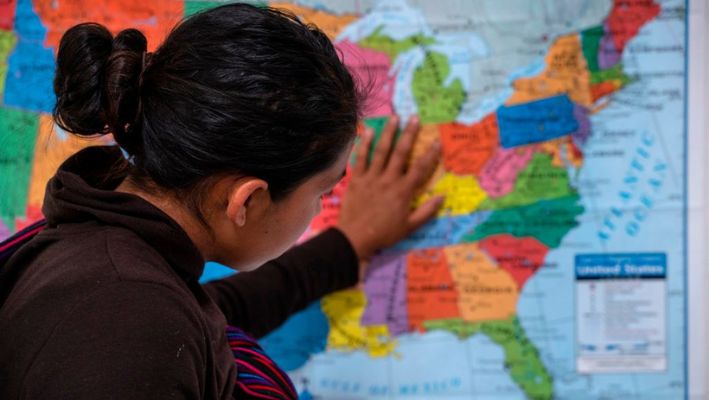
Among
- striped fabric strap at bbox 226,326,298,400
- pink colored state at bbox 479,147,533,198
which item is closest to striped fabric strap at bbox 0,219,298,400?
striped fabric strap at bbox 226,326,298,400

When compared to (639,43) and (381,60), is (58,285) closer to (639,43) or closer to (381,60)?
(381,60)

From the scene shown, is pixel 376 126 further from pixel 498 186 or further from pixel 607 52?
pixel 607 52

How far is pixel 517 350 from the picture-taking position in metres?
1.10

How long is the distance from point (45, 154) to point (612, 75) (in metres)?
0.88

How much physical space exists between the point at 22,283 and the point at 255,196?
220mm

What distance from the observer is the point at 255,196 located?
26.3 inches

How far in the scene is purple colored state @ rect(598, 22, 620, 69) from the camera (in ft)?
3.39

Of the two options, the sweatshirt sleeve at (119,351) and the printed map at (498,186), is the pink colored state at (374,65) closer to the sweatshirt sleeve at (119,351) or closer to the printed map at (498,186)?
the printed map at (498,186)

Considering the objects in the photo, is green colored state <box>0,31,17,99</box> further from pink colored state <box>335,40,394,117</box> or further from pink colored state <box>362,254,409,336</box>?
pink colored state <box>362,254,409,336</box>

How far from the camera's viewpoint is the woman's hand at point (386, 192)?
1.06m

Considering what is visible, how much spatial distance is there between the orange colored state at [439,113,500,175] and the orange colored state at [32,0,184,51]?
451 millimetres

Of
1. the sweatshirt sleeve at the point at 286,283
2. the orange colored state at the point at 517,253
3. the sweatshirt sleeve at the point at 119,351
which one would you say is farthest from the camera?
the orange colored state at the point at 517,253

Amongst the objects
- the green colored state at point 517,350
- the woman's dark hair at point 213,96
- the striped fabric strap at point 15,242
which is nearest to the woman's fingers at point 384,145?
the green colored state at point 517,350

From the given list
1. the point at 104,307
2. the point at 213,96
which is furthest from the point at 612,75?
the point at 104,307
